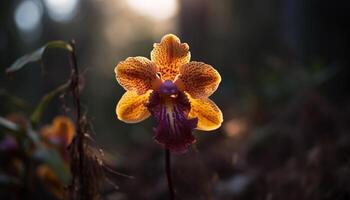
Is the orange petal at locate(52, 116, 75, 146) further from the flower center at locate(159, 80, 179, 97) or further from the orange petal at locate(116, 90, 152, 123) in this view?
the flower center at locate(159, 80, 179, 97)

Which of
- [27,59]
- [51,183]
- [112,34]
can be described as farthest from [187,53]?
[112,34]

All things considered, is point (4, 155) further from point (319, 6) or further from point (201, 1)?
point (201, 1)

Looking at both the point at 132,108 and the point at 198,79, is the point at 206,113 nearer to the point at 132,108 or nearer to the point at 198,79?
the point at 198,79

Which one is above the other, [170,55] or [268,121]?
[170,55]

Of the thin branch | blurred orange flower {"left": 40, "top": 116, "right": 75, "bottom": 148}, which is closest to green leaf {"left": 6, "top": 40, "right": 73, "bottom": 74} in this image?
the thin branch

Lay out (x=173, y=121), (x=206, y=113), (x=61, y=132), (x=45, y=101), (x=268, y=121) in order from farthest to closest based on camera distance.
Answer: (x=268, y=121) < (x=61, y=132) < (x=45, y=101) < (x=206, y=113) < (x=173, y=121)

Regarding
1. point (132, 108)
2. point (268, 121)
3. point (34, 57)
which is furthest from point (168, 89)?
point (268, 121)

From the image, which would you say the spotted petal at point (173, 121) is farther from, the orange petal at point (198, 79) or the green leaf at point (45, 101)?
the green leaf at point (45, 101)

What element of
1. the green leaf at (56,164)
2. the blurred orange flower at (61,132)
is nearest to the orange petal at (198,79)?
the green leaf at (56,164)
